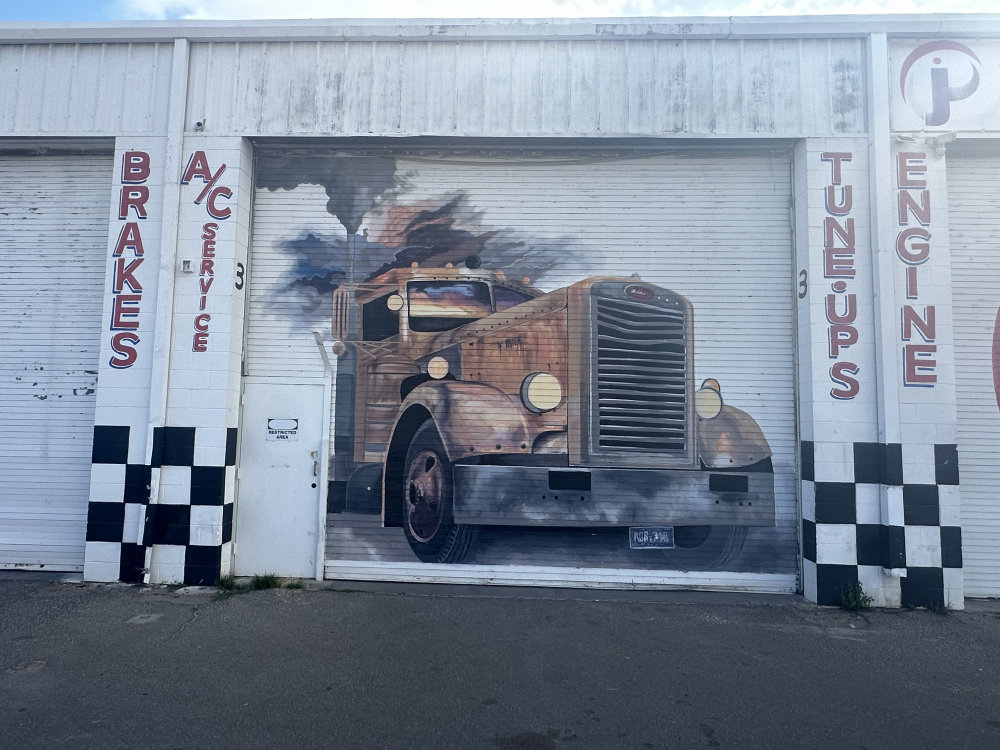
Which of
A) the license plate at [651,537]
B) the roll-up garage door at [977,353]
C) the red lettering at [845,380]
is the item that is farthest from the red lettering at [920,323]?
the license plate at [651,537]

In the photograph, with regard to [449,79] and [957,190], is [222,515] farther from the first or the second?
[957,190]

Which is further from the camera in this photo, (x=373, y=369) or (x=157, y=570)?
(x=373, y=369)

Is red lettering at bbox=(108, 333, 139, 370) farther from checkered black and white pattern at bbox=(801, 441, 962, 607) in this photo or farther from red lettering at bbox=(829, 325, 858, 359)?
red lettering at bbox=(829, 325, 858, 359)

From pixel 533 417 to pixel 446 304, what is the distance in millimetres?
1641

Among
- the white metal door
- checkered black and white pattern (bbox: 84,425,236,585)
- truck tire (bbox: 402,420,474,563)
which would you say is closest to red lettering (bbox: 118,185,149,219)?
the white metal door

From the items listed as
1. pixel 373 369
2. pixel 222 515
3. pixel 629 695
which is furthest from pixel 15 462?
pixel 629 695

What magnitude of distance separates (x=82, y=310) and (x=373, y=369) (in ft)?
11.7

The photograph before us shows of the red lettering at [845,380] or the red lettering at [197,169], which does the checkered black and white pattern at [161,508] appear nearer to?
the red lettering at [197,169]

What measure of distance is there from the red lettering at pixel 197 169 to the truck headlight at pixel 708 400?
6053mm

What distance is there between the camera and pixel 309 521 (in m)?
6.89

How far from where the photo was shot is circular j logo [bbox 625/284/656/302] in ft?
23.2

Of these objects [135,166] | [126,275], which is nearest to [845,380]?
[126,275]

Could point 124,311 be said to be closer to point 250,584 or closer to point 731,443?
point 250,584

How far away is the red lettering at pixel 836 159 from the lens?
6.75 meters
